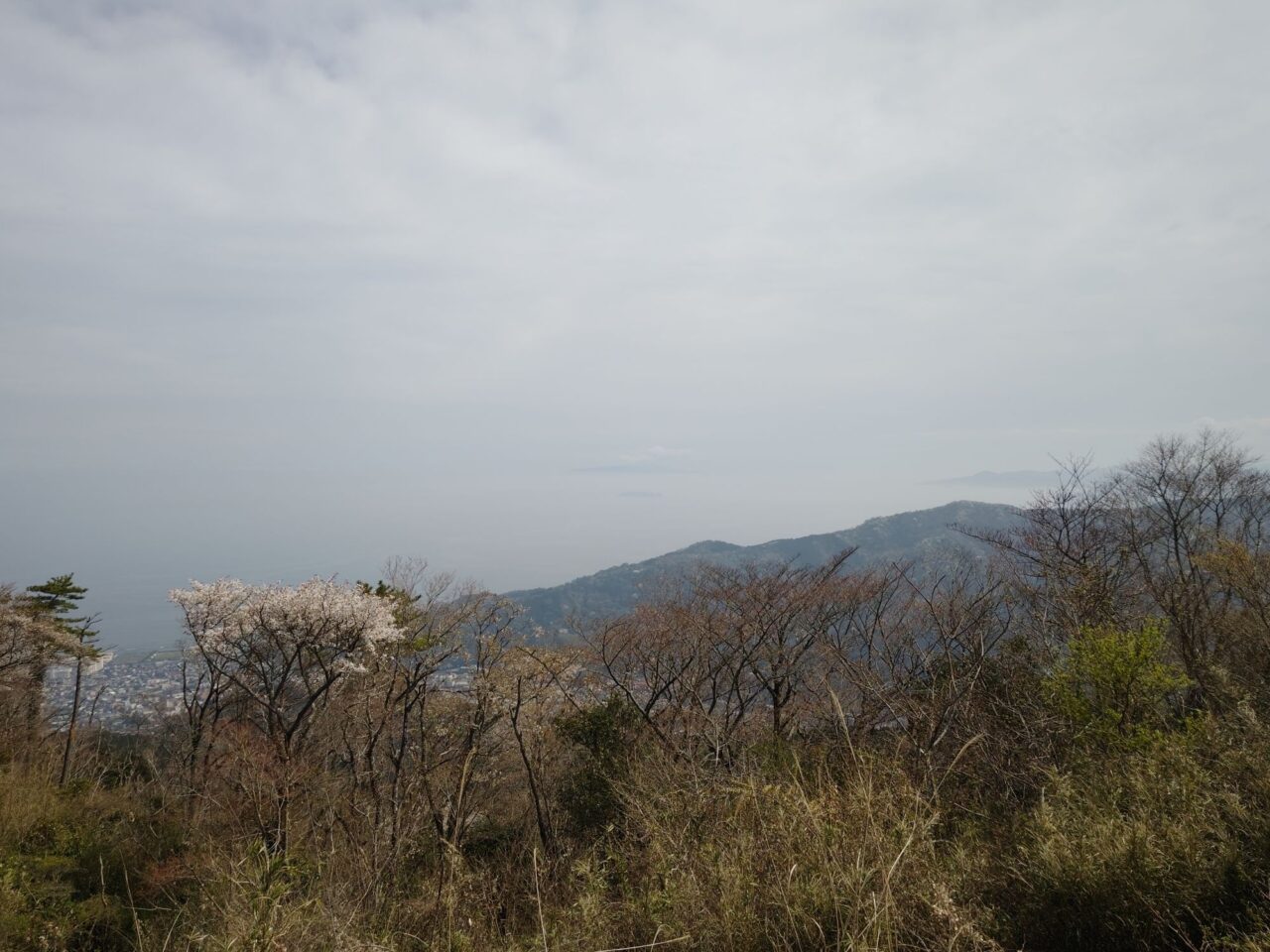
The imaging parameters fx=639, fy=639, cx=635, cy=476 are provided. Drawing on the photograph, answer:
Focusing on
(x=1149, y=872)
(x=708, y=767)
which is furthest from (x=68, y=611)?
(x=1149, y=872)

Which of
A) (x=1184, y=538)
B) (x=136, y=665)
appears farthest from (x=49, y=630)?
(x=136, y=665)

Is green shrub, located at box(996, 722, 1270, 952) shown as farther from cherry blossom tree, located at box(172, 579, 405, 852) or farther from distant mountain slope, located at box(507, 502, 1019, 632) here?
distant mountain slope, located at box(507, 502, 1019, 632)

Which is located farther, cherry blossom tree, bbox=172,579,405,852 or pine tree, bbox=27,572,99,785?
pine tree, bbox=27,572,99,785

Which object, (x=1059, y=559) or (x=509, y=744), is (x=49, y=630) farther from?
(x=1059, y=559)

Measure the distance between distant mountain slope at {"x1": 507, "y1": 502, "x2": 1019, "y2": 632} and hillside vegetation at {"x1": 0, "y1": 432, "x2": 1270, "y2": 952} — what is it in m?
75.8

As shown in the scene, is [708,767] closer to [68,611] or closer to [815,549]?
[68,611]

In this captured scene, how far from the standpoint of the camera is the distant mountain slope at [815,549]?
349ft

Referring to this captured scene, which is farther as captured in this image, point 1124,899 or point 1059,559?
point 1059,559

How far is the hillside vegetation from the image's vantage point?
3336 mm

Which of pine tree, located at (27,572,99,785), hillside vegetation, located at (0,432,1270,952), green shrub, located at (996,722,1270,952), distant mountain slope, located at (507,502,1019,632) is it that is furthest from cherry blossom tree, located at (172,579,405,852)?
distant mountain slope, located at (507,502,1019,632)

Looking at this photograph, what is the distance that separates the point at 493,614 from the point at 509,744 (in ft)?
14.0

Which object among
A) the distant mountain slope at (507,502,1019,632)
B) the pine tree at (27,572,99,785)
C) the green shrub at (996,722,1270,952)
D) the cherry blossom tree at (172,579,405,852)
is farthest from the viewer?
the distant mountain slope at (507,502,1019,632)

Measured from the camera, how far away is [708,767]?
34.7ft

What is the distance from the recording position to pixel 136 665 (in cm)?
5516
